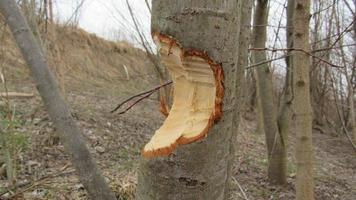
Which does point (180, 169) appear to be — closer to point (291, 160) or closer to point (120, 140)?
point (120, 140)

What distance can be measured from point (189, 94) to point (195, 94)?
0.8 inches

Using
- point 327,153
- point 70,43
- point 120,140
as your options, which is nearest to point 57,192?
point 120,140

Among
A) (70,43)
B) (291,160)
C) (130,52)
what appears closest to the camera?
(291,160)

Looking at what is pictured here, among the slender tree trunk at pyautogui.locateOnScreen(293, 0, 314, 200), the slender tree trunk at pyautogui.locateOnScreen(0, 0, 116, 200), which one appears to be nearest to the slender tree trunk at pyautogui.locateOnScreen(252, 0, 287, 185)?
the slender tree trunk at pyautogui.locateOnScreen(293, 0, 314, 200)

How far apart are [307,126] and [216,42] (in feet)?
4.85

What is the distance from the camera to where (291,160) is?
671 centimetres

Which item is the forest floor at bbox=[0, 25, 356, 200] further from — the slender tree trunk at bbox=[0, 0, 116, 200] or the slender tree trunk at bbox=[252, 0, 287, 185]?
the slender tree trunk at bbox=[0, 0, 116, 200]

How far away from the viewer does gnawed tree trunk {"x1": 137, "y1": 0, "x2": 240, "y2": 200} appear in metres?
1.04

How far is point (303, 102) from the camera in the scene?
2346 millimetres

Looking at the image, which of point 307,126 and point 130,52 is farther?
point 130,52

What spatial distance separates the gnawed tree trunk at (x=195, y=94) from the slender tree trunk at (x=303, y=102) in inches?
50.9

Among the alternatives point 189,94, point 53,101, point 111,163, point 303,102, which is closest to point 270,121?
point 111,163

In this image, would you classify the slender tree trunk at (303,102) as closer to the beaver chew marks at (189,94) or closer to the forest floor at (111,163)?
the forest floor at (111,163)

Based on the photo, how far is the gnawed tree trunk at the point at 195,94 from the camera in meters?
1.04
